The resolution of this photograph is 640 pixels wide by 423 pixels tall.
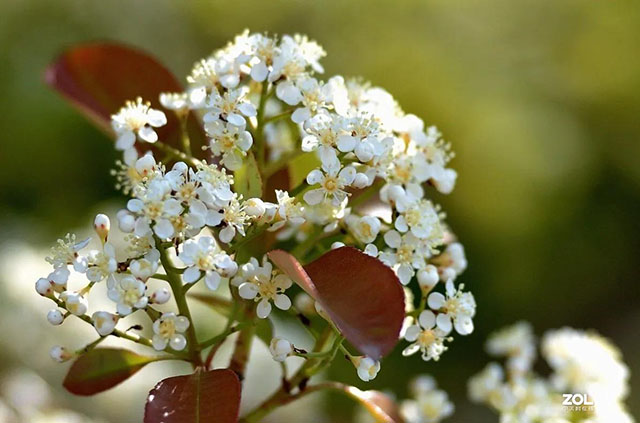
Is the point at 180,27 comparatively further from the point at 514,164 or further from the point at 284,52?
the point at 284,52

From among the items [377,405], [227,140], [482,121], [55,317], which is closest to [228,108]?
[227,140]

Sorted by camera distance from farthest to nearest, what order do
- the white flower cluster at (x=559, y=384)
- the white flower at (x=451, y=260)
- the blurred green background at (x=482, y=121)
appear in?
the blurred green background at (x=482, y=121) < the white flower cluster at (x=559, y=384) < the white flower at (x=451, y=260)

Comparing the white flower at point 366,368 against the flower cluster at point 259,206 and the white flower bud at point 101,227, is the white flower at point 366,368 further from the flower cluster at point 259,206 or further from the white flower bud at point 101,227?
the white flower bud at point 101,227

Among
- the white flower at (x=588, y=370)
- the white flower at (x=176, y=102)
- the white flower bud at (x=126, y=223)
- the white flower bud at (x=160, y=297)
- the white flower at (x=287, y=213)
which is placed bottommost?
the white flower bud at (x=160, y=297)

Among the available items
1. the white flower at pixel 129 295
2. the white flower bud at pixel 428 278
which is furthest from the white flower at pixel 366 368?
the white flower at pixel 129 295

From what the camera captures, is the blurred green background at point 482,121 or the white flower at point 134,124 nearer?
the white flower at point 134,124

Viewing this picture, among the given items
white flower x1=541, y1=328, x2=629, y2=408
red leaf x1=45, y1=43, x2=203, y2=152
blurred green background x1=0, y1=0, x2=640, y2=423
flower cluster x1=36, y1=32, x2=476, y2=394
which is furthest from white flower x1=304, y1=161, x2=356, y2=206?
blurred green background x1=0, y1=0, x2=640, y2=423
